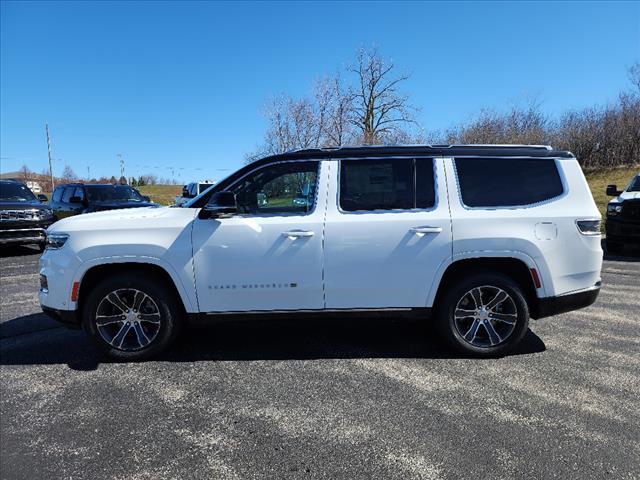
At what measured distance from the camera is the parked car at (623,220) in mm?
9586

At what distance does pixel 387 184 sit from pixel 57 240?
3018mm

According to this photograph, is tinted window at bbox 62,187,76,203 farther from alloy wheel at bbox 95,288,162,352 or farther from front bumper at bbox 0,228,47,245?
alloy wheel at bbox 95,288,162,352

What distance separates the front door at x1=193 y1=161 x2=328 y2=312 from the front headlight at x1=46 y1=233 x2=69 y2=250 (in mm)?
1181

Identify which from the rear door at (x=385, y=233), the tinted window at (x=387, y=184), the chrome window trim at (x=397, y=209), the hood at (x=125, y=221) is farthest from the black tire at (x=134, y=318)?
the tinted window at (x=387, y=184)

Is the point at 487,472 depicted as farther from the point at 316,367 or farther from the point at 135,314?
the point at 135,314

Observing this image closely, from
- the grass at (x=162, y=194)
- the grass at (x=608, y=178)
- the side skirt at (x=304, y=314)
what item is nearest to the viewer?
the side skirt at (x=304, y=314)

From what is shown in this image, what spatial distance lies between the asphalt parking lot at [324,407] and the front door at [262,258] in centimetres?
61

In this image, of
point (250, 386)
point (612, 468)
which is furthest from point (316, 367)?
point (612, 468)

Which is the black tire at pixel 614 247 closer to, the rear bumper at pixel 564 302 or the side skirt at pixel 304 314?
the rear bumper at pixel 564 302

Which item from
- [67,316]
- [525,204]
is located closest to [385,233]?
[525,204]

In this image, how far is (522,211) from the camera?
4.07 m

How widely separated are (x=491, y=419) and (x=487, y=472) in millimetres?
617

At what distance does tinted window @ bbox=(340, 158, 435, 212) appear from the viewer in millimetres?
4070

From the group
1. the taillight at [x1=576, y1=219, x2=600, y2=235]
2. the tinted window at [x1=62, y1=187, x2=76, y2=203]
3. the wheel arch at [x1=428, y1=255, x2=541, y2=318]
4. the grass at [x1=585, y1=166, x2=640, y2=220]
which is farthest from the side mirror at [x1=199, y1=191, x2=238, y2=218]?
the grass at [x1=585, y1=166, x2=640, y2=220]
